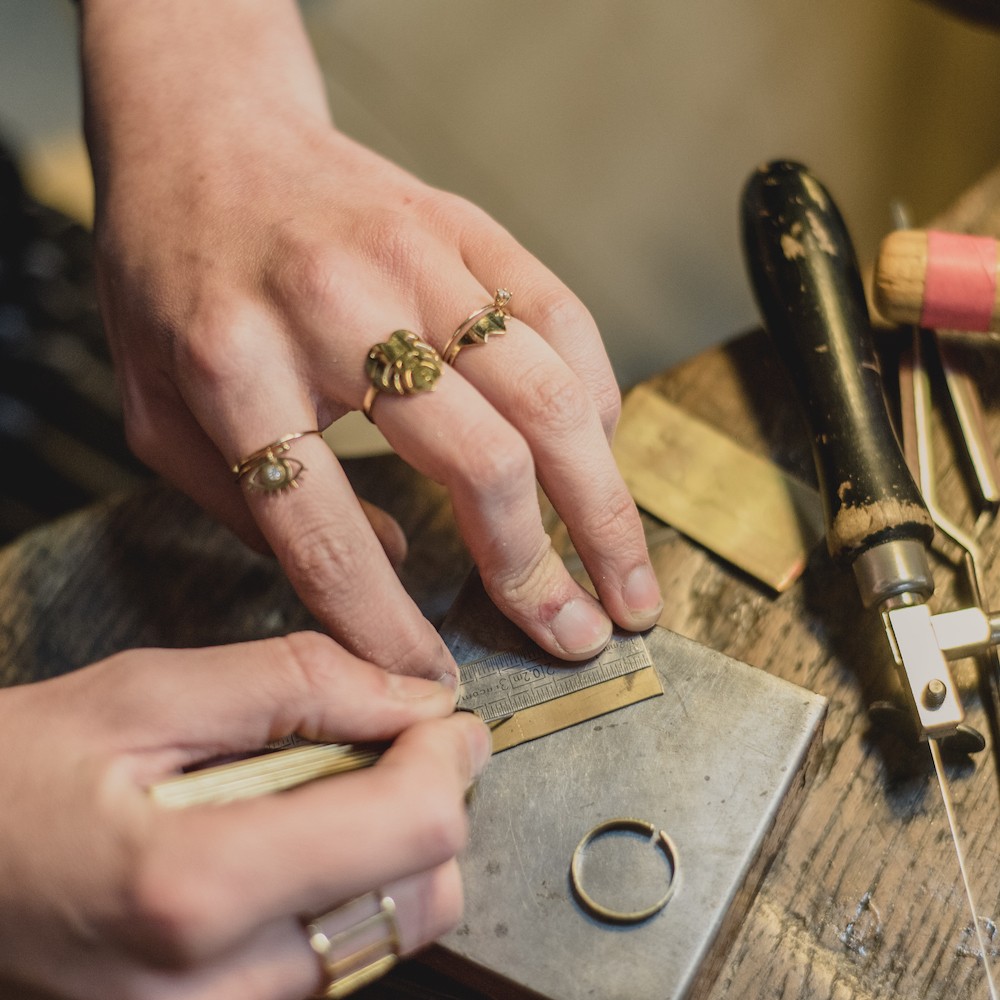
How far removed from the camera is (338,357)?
781 millimetres

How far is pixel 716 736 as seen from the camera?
0.77 metres

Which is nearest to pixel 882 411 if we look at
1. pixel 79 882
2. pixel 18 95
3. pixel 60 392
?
pixel 79 882

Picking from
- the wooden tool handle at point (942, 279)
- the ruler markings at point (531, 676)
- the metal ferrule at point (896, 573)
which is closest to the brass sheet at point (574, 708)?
the ruler markings at point (531, 676)

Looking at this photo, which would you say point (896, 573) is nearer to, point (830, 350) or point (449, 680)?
point (830, 350)

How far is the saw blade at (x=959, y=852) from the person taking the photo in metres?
0.78

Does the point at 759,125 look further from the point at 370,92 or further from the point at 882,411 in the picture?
the point at 882,411

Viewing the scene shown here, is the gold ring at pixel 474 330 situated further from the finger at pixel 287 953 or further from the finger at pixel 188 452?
the finger at pixel 287 953

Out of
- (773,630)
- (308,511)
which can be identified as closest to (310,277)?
(308,511)

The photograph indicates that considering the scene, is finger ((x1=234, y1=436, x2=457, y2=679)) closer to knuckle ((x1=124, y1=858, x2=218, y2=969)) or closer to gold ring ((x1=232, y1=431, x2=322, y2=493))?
gold ring ((x1=232, y1=431, x2=322, y2=493))

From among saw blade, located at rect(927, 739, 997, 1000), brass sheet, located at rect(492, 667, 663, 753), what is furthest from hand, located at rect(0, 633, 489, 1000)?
saw blade, located at rect(927, 739, 997, 1000)

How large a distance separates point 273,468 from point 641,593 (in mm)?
329

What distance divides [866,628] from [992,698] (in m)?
A: 0.12

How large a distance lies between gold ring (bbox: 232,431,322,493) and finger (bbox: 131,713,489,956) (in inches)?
9.8

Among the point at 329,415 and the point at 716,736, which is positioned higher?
the point at 329,415
